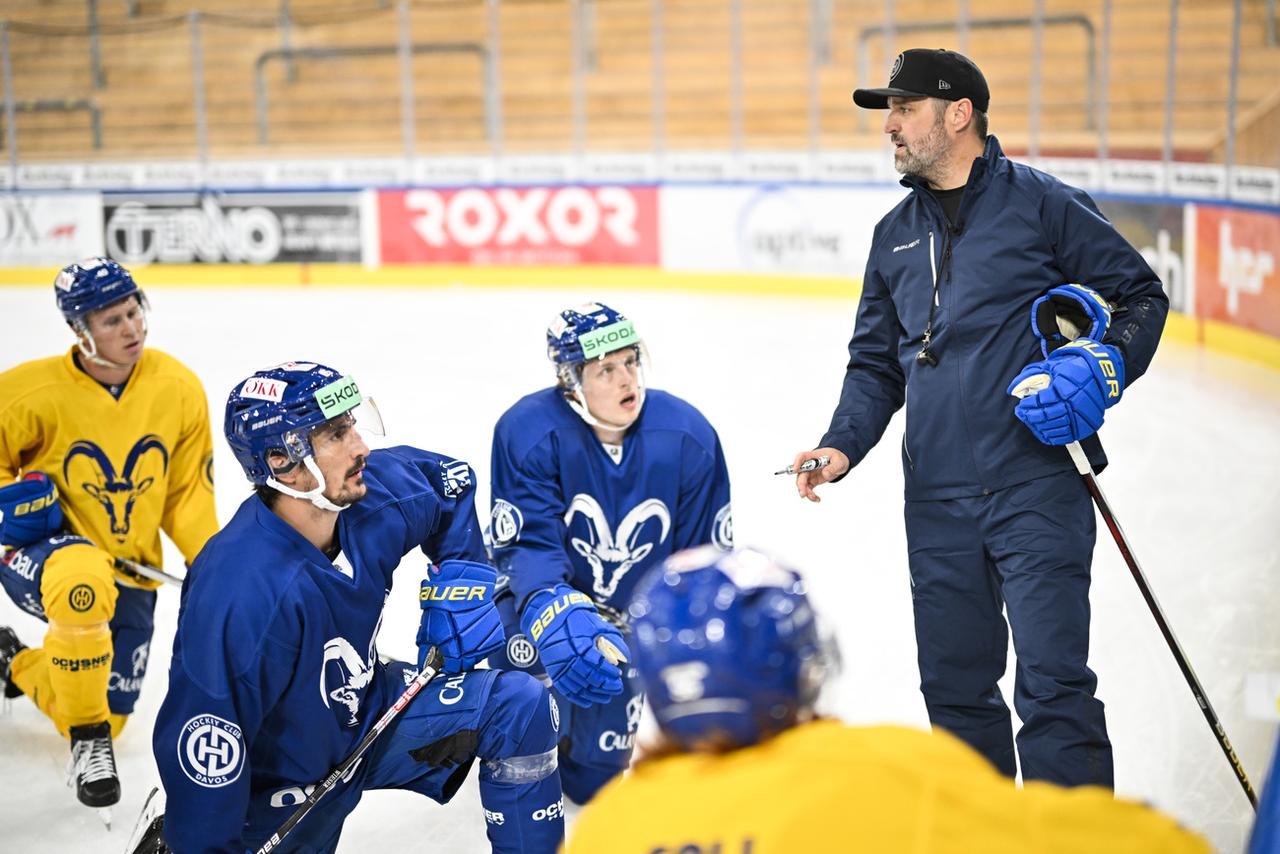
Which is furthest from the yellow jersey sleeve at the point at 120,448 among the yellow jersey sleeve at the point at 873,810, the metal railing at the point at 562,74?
the metal railing at the point at 562,74

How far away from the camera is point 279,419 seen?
2.69m

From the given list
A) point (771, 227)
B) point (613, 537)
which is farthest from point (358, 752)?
point (771, 227)

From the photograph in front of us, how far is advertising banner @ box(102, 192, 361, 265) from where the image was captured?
13.0 m

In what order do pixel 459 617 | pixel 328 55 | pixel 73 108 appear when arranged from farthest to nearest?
1. pixel 328 55
2. pixel 73 108
3. pixel 459 617

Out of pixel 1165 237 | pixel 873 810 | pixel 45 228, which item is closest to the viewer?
pixel 873 810

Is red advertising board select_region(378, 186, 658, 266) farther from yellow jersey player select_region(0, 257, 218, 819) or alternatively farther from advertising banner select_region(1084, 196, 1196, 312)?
yellow jersey player select_region(0, 257, 218, 819)

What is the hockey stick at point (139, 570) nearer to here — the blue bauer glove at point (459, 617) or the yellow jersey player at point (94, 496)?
the yellow jersey player at point (94, 496)

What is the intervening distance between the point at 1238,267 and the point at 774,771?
800cm

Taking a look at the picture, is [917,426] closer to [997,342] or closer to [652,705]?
[997,342]

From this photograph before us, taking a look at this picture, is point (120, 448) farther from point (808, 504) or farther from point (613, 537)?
point (808, 504)

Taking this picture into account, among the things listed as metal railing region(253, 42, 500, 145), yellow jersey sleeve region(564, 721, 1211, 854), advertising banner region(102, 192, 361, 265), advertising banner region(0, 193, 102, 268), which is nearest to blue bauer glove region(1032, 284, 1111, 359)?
yellow jersey sleeve region(564, 721, 1211, 854)

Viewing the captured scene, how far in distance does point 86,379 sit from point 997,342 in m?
2.33

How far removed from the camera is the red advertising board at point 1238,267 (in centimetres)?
816

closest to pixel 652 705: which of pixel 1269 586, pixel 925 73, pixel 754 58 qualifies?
pixel 925 73
